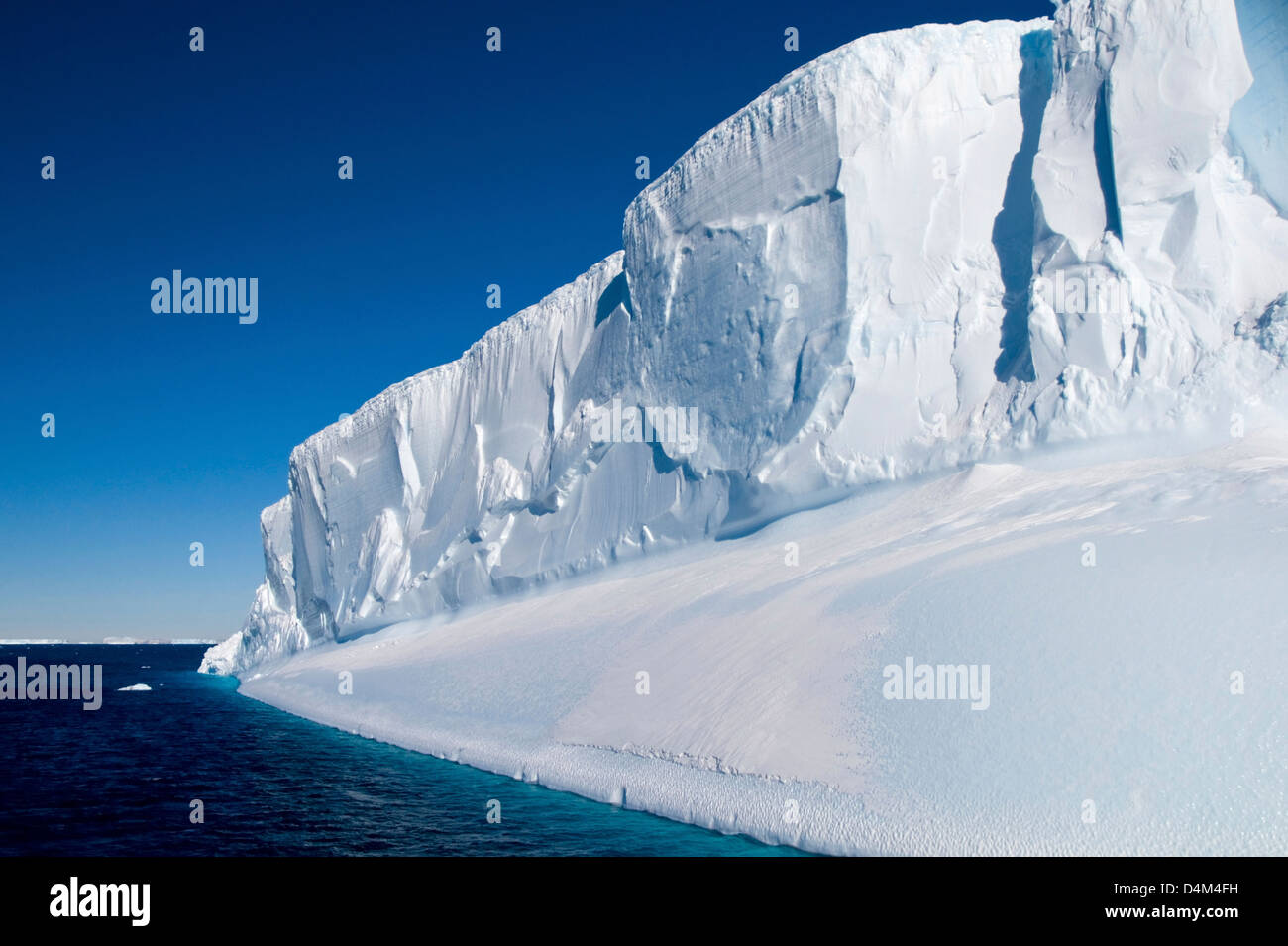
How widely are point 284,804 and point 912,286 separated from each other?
14.3m

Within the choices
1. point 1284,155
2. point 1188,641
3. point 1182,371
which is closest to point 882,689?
point 1188,641

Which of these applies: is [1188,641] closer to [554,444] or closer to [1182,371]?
[1182,371]

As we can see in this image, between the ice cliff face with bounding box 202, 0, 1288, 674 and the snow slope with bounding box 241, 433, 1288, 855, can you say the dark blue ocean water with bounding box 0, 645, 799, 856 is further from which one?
the ice cliff face with bounding box 202, 0, 1288, 674

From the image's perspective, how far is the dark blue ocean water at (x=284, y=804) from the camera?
1095 centimetres

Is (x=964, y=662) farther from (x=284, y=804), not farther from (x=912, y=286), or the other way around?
(x=284, y=804)

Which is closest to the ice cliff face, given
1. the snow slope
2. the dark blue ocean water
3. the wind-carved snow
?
the wind-carved snow

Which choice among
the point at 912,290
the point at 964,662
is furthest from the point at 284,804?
the point at 912,290

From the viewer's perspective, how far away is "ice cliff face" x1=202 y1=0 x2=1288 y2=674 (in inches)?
585

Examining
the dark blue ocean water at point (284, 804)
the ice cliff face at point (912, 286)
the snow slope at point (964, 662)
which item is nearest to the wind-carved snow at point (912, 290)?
the ice cliff face at point (912, 286)

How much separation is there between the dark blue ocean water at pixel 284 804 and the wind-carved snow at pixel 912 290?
1.01 metres

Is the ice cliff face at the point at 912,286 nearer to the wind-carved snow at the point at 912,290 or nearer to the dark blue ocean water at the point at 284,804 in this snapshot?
the wind-carved snow at the point at 912,290

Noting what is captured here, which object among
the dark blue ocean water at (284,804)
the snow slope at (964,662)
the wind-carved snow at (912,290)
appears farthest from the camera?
the wind-carved snow at (912,290)

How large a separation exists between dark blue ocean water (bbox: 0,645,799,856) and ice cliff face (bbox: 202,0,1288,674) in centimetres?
795

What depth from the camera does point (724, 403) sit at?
20.4 metres
